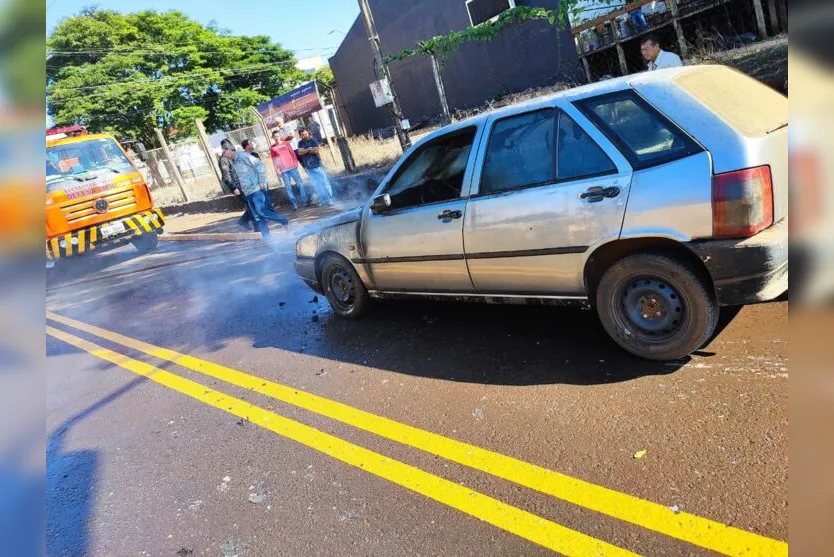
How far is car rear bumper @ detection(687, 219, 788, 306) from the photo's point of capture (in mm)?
2854

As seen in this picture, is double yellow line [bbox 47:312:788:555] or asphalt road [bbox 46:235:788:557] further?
asphalt road [bbox 46:235:788:557]

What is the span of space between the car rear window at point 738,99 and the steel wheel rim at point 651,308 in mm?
984

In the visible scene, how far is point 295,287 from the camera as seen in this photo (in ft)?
23.6

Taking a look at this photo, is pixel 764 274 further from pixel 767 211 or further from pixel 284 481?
pixel 284 481

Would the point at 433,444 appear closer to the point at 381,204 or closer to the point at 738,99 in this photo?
the point at 381,204

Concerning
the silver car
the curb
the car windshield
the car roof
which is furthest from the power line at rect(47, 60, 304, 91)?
the car roof

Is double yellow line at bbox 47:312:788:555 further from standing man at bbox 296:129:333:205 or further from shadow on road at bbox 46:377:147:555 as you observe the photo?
standing man at bbox 296:129:333:205

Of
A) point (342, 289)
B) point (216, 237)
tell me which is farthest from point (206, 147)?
point (342, 289)

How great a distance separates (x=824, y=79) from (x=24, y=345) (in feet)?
3.57

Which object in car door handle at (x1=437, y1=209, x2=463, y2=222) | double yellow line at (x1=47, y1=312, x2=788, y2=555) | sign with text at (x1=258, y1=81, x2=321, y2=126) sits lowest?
double yellow line at (x1=47, y1=312, x2=788, y2=555)

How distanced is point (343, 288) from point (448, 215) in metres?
1.78

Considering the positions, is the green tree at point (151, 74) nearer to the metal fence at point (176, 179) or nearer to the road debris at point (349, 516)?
the metal fence at point (176, 179)

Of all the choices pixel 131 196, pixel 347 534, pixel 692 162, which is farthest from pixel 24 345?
pixel 131 196

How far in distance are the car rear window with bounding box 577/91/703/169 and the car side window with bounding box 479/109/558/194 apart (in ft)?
0.98
